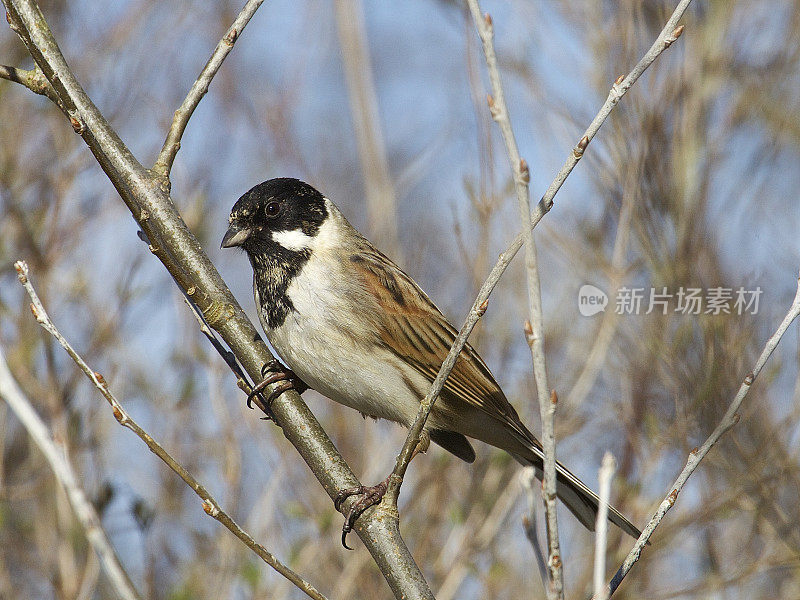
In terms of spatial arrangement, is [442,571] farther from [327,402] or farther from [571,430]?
[327,402]

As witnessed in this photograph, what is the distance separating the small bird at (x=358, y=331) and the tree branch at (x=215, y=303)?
291 millimetres

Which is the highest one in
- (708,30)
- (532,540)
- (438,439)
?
(708,30)

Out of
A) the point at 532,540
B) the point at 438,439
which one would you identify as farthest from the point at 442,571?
the point at 532,540

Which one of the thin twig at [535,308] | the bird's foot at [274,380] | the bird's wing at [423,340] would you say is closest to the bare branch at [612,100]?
the thin twig at [535,308]

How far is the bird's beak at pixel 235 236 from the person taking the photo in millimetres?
4242

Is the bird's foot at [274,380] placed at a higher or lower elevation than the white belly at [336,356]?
lower

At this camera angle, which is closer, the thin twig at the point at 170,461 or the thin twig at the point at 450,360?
the thin twig at the point at 450,360

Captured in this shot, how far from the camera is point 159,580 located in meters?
5.81

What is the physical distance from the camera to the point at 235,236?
4.28 m

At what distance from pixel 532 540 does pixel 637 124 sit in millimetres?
3017

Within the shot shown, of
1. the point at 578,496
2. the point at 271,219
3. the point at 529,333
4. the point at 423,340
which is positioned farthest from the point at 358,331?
the point at 529,333

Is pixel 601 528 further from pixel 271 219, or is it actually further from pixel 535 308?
pixel 271 219

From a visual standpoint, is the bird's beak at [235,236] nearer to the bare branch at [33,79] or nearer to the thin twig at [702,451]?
the bare branch at [33,79]

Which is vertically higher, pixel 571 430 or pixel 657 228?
pixel 657 228
